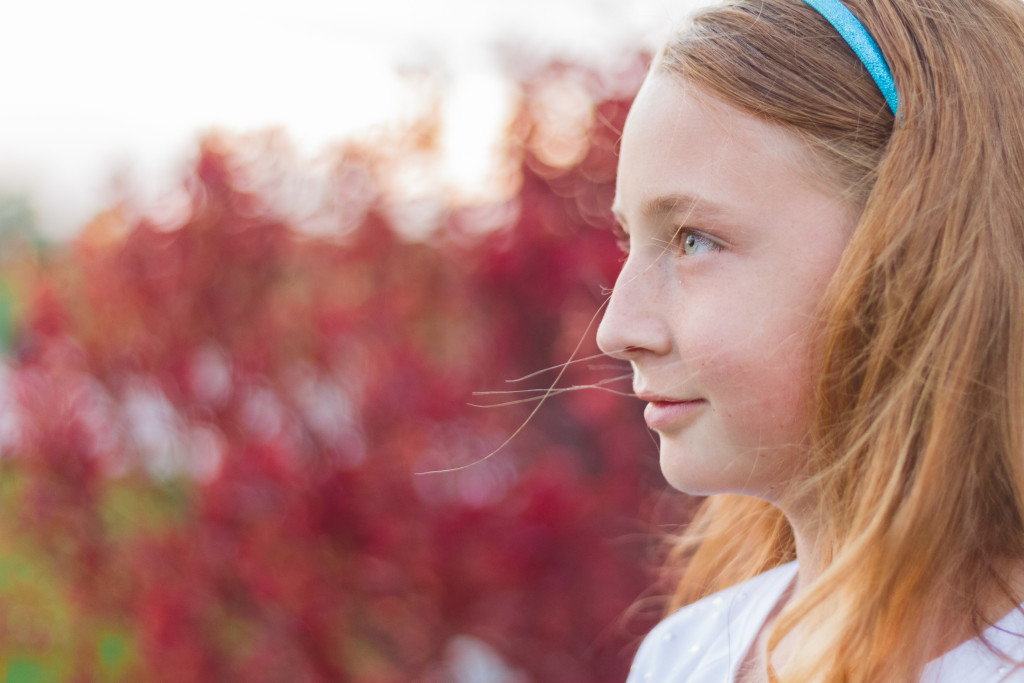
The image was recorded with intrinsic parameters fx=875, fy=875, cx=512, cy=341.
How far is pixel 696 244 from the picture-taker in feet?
3.46

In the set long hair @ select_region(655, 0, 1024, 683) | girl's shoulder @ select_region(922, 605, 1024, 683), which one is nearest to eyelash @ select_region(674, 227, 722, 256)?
long hair @ select_region(655, 0, 1024, 683)

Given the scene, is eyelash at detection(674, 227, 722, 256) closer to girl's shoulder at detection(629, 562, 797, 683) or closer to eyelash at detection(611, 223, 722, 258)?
eyelash at detection(611, 223, 722, 258)

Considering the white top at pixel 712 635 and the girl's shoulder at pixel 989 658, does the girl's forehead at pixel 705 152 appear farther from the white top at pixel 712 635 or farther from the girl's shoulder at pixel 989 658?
the white top at pixel 712 635

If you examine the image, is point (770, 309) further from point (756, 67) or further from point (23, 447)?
point (23, 447)

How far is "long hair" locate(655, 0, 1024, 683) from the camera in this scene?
943 millimetres

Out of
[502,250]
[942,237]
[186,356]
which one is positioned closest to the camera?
[942,237]

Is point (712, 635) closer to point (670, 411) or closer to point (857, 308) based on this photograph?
point (670, 411)

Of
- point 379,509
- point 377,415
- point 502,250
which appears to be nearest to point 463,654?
point 379,509

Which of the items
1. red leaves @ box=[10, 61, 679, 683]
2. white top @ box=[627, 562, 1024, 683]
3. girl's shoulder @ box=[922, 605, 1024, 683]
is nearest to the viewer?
girl's shoulder @ box=[922, 605, 1024, 683]

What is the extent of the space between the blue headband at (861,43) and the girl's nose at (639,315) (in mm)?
318

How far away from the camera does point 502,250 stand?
2.78 m

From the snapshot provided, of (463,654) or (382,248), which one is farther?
(382,248)

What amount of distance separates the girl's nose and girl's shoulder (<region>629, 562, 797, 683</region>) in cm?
48

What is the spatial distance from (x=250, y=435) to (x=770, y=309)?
7.47ft
